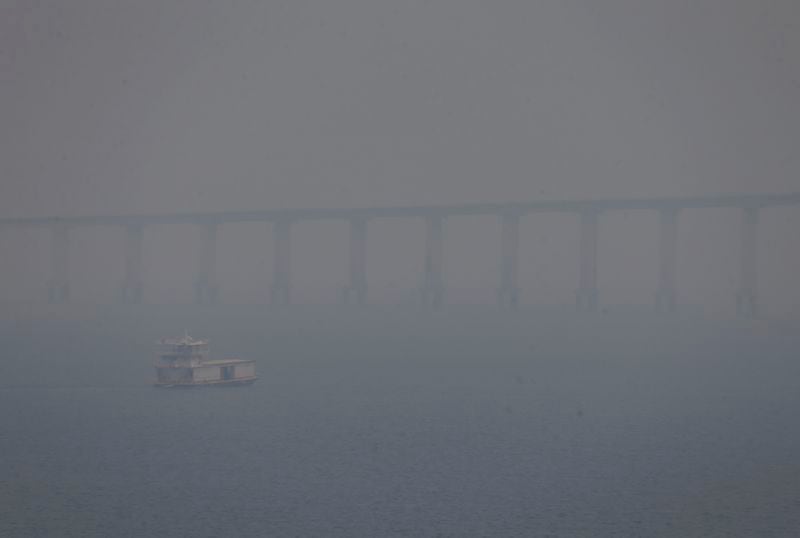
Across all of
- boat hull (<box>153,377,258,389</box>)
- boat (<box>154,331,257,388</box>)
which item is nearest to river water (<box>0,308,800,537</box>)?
boat hull (<box>153,377,258,389</box>)

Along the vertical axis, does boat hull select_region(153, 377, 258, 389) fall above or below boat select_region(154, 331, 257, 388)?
below

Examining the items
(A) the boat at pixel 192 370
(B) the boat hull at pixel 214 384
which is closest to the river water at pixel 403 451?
(B) the boat hull at pixel 214 384

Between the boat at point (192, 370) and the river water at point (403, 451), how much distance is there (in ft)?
5.79

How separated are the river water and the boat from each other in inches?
69.5

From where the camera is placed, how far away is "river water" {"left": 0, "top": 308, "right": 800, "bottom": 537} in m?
38.4

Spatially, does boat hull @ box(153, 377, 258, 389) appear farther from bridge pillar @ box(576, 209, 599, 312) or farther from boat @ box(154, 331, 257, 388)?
bridge pillar @ box(576, 209, 599, 312)

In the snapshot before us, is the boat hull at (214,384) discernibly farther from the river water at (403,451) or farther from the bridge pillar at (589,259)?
the bridge pillar at (589,259)

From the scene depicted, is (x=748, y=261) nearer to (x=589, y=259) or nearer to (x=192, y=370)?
(x=589, y=259)

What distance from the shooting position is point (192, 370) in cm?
7750

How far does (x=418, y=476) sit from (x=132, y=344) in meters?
89.0

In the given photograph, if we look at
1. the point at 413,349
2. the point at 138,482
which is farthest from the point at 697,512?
the point at 413,349

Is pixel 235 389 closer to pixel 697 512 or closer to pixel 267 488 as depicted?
pixel 267 488

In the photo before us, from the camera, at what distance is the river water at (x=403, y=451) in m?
38.4

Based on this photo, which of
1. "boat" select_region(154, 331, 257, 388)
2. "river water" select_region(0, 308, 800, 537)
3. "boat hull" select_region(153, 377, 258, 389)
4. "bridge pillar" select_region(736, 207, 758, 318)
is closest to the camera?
"river water" select_region(0, 308, 800, 537)
